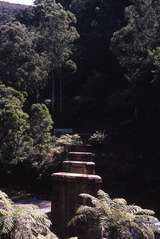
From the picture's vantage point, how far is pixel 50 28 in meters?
37.0

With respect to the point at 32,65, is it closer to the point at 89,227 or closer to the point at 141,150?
the point at 141,150

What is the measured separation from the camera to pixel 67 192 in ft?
33.7

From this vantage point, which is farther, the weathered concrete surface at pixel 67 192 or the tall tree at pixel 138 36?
the tall tree at pixel 138 36

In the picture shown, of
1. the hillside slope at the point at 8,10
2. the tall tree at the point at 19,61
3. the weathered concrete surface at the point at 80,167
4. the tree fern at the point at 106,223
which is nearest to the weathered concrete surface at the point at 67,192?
the tree fern at the point at 106,223

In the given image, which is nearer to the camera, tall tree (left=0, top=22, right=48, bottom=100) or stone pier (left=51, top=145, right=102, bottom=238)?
stone pier (left=51, top=145, right=102, bottom=238)

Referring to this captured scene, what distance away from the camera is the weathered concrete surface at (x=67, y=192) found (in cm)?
1006

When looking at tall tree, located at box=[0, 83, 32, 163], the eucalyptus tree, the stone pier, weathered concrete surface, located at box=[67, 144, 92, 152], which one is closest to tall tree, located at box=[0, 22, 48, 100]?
the eucalyptus tree

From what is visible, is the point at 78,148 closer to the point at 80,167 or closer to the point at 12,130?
the point at 12,130

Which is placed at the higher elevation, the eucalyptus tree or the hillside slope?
the hillside slope

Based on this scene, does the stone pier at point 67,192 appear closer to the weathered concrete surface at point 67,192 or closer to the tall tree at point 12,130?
the weathered concrete surface at point 67,192

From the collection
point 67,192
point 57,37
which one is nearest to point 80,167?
point 67,192

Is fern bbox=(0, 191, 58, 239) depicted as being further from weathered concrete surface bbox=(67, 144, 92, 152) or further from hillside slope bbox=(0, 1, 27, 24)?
hillside slope bbox=(0, 1, 27, 24)

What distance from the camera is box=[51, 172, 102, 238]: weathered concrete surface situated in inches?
396

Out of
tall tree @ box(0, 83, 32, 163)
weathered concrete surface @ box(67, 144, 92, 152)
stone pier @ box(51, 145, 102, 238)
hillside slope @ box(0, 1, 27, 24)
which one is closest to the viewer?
stone pier @ box(51, 145, 102, 238)
